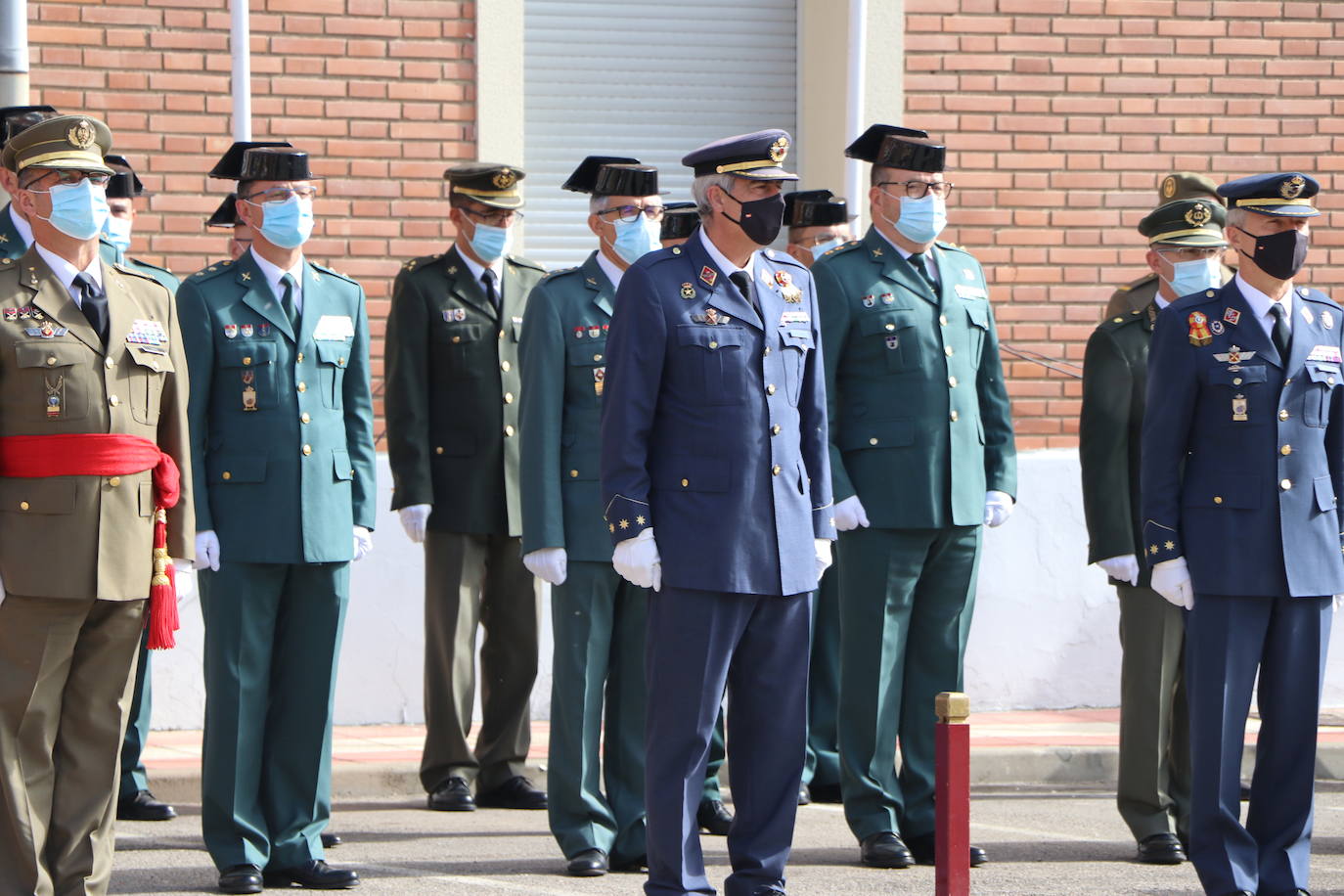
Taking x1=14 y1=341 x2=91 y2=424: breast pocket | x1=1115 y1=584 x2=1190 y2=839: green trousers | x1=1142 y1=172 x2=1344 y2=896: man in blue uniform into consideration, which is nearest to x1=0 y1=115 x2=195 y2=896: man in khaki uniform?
x1=14 y1=341 x2=91 y2=424: breast pocket

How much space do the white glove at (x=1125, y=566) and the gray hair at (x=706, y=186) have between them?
2.13 m

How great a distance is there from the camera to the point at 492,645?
8547 mm

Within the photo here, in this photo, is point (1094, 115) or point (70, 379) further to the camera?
point (1094, 115)

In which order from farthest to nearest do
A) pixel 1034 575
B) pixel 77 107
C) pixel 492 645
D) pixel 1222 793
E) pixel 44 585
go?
1. pixel 1034 575
2. pixel 77 107
3. pixel 492 645
4. pixel 1222 793
5. pixel 44 585

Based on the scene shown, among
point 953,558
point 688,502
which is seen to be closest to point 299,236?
point 688,502

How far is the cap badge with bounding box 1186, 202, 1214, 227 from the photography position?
748 centimetres

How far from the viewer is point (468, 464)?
833 cm

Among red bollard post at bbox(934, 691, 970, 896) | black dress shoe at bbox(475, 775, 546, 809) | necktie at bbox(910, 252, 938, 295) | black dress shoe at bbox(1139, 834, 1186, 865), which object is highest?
necktie at bbox(910, 252, 938, 295)

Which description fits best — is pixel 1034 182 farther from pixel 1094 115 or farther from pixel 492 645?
pixel 492 645

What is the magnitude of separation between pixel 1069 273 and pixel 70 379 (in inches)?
248

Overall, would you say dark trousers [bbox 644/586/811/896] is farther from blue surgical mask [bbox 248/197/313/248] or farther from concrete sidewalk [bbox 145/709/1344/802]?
concrete sidewalk [bbox 145/709/1344/802]

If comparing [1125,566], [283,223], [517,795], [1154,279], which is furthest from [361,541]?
[1154,279]

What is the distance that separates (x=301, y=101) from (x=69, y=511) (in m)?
4.57

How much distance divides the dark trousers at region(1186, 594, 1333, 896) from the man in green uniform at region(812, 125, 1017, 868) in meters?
1.11
